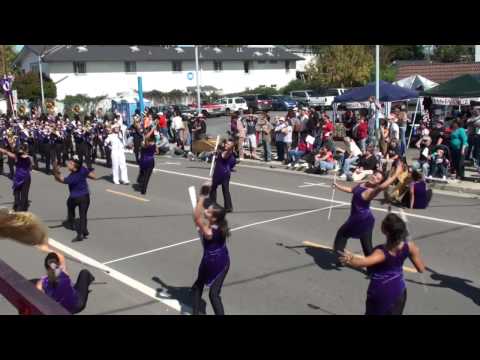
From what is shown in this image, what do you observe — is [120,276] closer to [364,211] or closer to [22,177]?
[364,211]

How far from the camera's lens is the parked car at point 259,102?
47.5 m

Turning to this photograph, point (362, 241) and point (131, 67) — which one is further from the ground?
point (131, 67)

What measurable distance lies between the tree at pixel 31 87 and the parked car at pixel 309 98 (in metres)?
21.2

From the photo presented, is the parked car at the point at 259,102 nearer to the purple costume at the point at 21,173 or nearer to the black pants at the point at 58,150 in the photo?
the black pants at the point at 58,150

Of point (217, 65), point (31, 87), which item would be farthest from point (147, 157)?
point (217, 65)

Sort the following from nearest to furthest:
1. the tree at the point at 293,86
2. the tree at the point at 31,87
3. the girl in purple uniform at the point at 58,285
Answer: the girl in purple uniform at the point at 58,285 < the tree at the point at 31,87 < the tree at the point at 293,86

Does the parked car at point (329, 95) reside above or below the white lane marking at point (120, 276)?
above

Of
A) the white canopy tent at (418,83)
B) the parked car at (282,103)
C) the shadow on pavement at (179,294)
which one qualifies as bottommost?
the shadow on pavement at (179,294)

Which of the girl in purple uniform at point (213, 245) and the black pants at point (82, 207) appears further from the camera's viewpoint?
the black pants at point (82, 207)

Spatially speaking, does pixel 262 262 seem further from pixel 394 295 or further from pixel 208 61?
pixel 208 61

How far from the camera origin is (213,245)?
6.38 meters

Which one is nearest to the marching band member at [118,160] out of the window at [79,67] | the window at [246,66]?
the window at [79,67]

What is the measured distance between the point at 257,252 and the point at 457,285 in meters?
3.16

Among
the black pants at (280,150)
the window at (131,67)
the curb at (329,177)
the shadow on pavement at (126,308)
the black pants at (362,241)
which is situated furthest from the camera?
the window at (131,67)
